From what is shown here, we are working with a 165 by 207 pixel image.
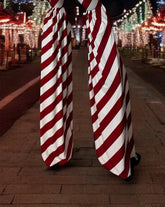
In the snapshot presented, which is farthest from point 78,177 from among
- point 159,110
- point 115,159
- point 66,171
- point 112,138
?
point 159,110

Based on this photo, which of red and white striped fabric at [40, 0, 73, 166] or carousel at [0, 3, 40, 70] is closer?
red and white striped fabric at [40, 0, 73, 166]

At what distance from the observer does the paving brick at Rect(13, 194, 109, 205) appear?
4.17m

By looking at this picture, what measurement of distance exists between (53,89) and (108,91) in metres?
0.74

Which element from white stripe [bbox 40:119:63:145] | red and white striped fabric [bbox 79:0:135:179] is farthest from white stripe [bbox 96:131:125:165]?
white stripe [bbox 40:119:63:145]

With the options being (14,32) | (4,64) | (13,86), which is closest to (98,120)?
(13,86)

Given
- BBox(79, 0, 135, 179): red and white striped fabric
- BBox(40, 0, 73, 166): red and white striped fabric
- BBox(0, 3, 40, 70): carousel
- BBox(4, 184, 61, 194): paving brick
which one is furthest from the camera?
BBox(0, 3, 40, 70): carousel

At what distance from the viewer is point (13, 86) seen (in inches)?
632

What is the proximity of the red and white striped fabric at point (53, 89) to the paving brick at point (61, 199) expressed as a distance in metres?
0.94

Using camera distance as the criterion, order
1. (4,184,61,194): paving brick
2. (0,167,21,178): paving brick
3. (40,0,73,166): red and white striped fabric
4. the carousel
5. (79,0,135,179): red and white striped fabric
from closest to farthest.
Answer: (4,184,61,194): paving brick → (79,0,135,179): red and white striped fabric → (0,167,21,178): paving brick → (40,0,73,166): red and white striped fabric → the carousel

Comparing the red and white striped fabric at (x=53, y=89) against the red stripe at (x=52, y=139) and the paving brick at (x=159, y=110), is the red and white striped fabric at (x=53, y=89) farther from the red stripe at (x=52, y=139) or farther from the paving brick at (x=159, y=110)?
the paving brick at (x=159, y=110)

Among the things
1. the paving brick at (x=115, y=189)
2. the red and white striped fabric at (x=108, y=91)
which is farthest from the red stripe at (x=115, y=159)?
the paving brick at (x=115, y=189)

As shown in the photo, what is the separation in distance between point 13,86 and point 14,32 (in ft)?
63.3

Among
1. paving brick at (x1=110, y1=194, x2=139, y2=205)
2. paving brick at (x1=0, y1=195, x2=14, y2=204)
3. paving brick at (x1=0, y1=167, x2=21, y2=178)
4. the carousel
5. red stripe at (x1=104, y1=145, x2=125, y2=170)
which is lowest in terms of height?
paving brick at (x1=110, y1=194, x2=139, y2=205)

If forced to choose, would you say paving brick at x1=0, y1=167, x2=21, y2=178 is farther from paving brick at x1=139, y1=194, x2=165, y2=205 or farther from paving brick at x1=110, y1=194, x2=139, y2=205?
paving brick at x1=139, y1=194, x2=165, y2=205
